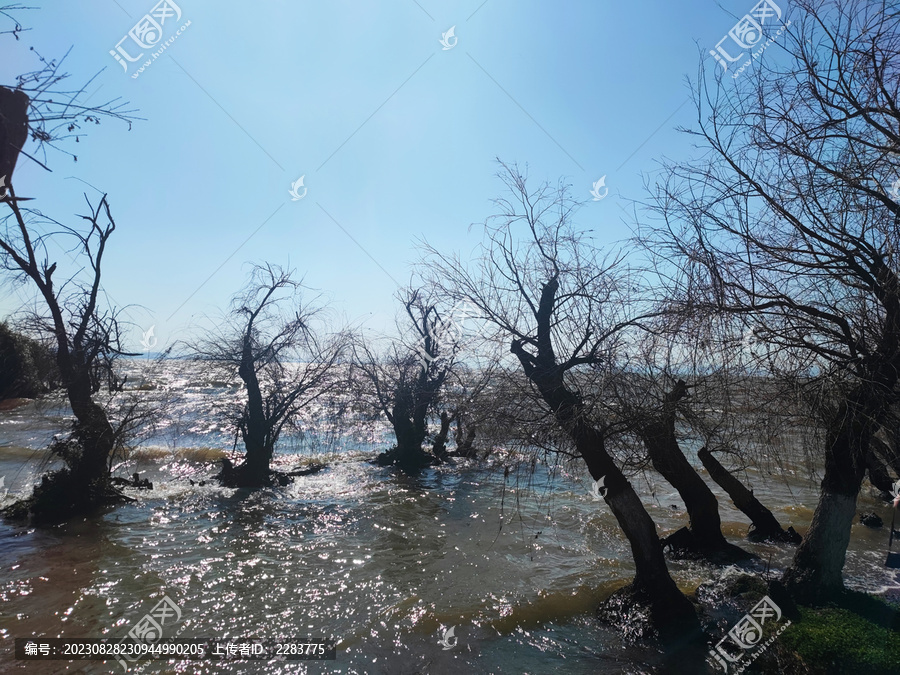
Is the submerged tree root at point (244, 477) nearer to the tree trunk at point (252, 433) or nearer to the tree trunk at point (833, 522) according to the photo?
the tree trunk at point (252, 433)

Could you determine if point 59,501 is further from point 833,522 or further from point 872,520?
point 872,520

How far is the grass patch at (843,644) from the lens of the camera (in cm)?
512

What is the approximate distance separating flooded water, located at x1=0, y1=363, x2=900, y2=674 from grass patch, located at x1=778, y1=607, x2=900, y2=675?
1630 millimetres

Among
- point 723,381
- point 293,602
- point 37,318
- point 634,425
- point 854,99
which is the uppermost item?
point 854,99

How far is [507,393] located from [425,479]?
37.7ft

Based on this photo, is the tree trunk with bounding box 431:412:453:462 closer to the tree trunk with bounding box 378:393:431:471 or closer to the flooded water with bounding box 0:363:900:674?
the tree trunk with bounding box 378:393:431:471

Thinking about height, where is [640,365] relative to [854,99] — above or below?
below

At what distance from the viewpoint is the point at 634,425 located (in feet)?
23.0

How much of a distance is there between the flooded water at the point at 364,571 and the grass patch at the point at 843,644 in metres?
1.63

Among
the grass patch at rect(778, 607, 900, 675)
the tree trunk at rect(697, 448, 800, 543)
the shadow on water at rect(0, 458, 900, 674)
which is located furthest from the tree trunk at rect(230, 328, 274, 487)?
the grass patch at rect(778, 607, 900, 675)

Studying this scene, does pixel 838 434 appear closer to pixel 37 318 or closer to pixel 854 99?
pixel 854 99

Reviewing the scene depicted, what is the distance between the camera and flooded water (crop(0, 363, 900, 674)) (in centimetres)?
672

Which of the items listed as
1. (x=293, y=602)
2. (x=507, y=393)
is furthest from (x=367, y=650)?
(x=507, y=393)

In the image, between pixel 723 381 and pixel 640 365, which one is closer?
Result: pixel 723 381
